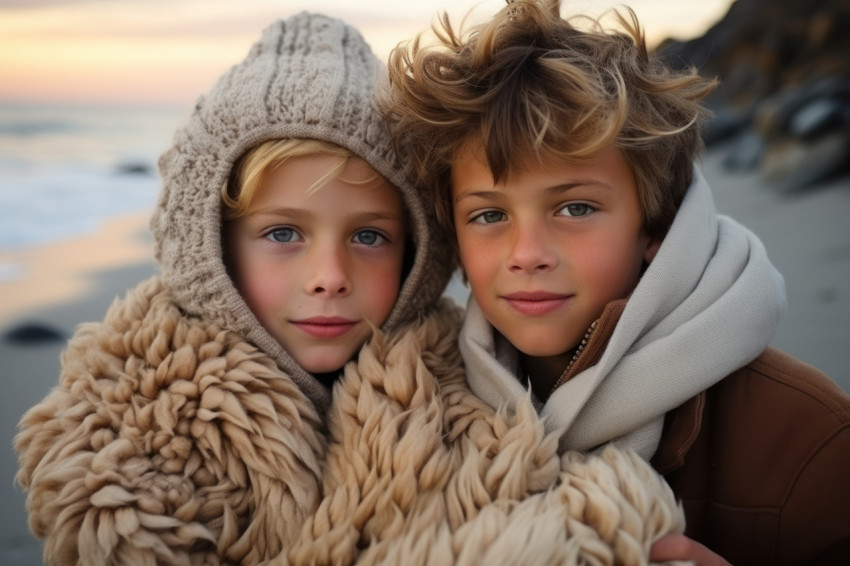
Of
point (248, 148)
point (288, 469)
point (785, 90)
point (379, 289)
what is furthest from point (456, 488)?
point (785, 90)

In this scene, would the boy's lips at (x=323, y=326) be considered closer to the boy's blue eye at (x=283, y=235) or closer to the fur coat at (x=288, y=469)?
the fur coat at (x=288, y=469)

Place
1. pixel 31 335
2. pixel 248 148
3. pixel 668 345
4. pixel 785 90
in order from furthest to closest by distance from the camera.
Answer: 1. pixel 785 90
2. pixel 31 335
3. pixel 248 148
4. pixel 668 345

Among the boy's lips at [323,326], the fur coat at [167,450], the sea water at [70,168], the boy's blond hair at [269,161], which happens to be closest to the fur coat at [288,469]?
the fur coat at [167,450]

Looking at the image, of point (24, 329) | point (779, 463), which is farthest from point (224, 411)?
point (24, 329)

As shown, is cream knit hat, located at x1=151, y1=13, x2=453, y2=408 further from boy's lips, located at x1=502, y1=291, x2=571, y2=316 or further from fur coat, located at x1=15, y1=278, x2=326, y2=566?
boy's lips, located at x1=502, y1=291, x2=571, y2=316

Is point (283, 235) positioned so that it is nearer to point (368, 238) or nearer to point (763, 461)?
point (368, 238)

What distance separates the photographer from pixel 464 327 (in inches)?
75.9

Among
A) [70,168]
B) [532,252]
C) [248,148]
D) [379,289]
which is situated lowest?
[379,289]

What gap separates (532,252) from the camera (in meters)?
1.64

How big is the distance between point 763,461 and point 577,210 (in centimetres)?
74

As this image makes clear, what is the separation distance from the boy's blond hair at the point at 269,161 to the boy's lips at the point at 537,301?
55 centimetres

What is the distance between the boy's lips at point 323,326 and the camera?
182cm

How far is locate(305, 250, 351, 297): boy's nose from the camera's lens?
5.76 feet

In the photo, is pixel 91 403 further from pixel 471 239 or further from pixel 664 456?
pixel 664 456
